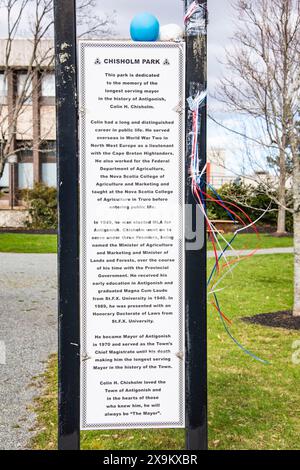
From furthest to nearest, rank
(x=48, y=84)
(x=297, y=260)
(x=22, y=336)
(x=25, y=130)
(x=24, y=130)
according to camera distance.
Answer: (x=24, y=130) → (x=25, y=130) → (x=48, y=84) → (x=297, y=260) → (x=22, y=336)

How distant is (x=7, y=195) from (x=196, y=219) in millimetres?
26357

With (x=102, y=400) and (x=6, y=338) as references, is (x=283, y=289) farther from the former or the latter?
(x=102, y=400)

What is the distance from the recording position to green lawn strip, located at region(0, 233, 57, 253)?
17.5 metres

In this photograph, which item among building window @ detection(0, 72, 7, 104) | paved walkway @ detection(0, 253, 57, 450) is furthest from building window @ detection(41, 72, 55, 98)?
paved walkway @ detection(0, 253, 57, 450)

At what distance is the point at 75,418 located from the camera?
3154mm

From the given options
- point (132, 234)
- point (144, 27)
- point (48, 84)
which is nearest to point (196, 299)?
point (132, 234)

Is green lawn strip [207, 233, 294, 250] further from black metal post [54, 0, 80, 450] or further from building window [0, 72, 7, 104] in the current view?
black metal post [54, 0, 80, 450]

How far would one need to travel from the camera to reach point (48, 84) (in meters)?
24.0

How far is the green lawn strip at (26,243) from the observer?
57.5 feet

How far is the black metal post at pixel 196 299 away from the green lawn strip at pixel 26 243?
14494mm

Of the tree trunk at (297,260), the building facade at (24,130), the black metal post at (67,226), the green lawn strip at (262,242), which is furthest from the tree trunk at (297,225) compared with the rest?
the building facade at (24,130)

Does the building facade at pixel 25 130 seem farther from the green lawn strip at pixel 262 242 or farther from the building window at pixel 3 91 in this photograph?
the green lawn strip at pixel 262 242

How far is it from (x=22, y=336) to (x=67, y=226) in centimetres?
480

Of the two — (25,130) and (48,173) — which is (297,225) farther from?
(48,173)
